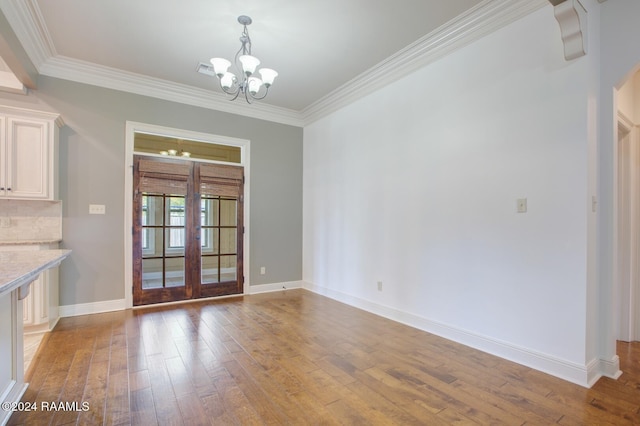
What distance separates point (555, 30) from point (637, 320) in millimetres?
2855

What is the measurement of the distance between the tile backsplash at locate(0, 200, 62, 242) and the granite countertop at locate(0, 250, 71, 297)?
1.94 meters

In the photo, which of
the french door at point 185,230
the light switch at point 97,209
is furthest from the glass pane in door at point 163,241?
the light switch at point 97,209

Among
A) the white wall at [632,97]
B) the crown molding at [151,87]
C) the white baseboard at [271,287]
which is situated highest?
the crown molding at [151,87]

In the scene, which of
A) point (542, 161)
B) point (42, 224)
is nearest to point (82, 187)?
point (42, 224)

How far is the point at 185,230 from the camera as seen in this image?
4.55m

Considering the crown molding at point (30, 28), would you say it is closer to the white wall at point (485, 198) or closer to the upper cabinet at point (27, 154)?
the upper cabinet at point (27, 154)

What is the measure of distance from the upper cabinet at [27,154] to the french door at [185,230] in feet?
3.04

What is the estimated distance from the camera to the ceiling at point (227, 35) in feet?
9.11

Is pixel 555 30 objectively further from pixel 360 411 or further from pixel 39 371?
pixel 39 371

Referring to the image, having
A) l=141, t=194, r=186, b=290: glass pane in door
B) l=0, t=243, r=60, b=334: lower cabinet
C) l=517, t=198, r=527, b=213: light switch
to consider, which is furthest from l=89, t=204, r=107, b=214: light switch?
l=517, t=198, r=527, b=213: light switch

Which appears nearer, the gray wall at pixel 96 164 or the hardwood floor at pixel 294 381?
the hardwood floor at pixel 294 381

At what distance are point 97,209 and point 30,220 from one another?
64cm

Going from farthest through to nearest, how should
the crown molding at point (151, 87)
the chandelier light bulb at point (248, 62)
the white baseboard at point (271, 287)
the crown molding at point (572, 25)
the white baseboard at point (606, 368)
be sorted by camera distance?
the white baseboard at point (271, 287) < the crown molding at point (151, 87) < the chandelier light bulb at point (248, 62) < the white baseboard at point (606, 368) < the crown molding at point (572, 25)

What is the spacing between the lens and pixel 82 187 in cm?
388
